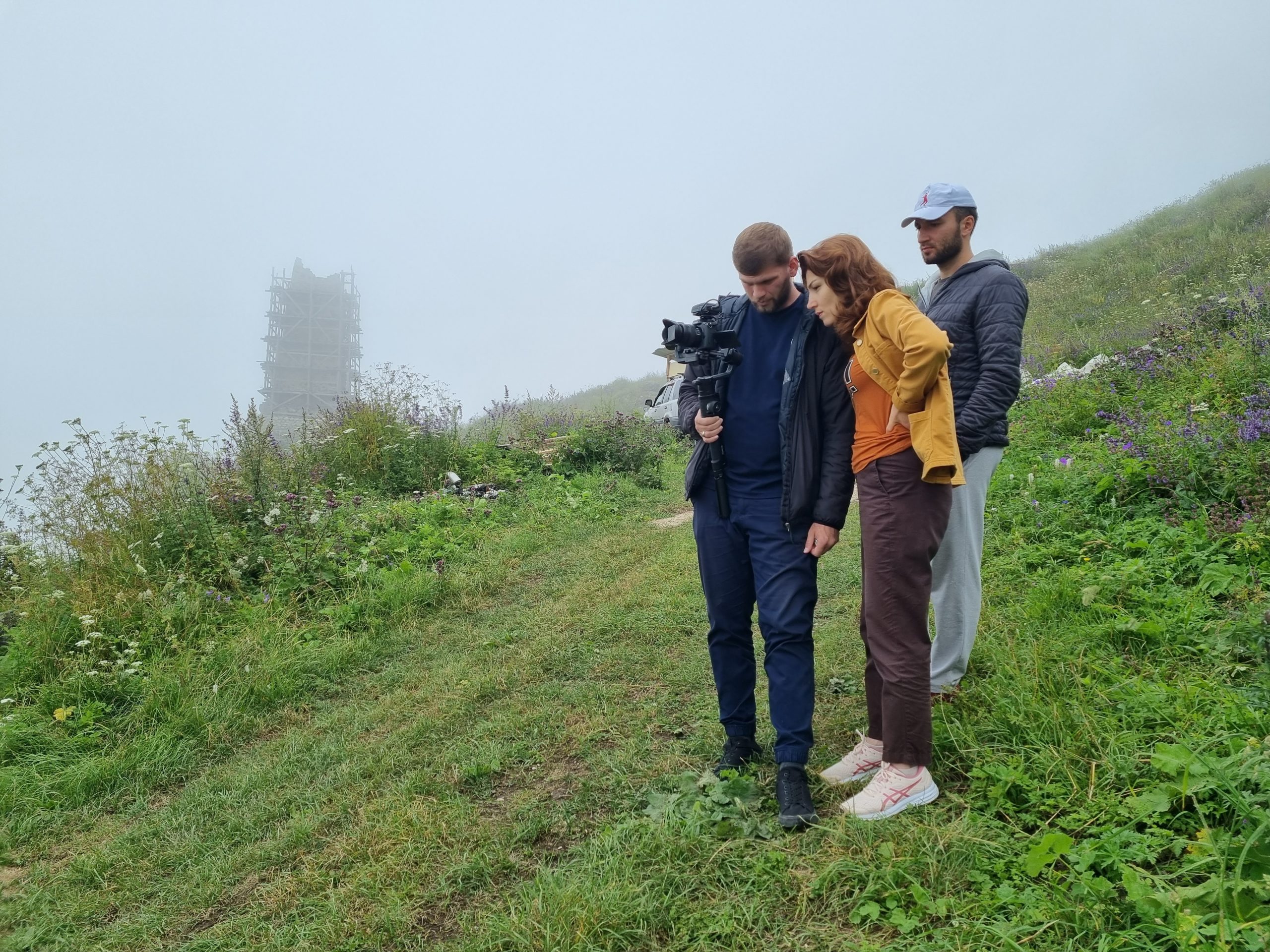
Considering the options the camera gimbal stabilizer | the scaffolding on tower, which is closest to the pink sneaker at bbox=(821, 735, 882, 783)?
the camera gimbal stabilizer

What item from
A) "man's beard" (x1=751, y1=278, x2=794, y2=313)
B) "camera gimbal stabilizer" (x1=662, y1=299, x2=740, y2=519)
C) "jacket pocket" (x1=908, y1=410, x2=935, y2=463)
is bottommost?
"jacket pocket" (x1=908, y1=410, x2=935, y2=463)

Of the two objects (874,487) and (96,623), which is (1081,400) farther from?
(96,623)

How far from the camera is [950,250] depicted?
3.01 metres

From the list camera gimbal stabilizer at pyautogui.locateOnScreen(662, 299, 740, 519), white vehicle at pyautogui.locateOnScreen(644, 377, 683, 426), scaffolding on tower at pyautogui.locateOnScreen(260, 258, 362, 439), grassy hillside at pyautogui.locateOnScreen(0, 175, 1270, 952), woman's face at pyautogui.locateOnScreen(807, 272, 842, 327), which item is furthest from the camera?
scaffolding on tower at pyautogui.locateOnScreen(260, 258, 362, 439)

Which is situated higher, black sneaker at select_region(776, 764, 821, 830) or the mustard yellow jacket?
the mustard yellow jacket

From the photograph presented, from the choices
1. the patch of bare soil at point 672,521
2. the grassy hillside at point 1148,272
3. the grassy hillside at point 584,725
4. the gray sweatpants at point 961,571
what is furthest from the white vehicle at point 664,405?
the gray sweatpants at point 961,571

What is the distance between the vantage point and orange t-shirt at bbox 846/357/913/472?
2529mm

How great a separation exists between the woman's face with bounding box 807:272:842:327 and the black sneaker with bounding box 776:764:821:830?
164cm

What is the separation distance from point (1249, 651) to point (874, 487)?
1.63m

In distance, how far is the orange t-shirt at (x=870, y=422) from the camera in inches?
99.6

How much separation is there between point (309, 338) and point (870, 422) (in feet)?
150

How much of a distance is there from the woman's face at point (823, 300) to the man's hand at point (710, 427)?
0.53 m

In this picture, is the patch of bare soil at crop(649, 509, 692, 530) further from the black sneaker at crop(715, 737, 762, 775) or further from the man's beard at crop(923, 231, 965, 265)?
the man's beard at crop(923, 231, 965, 265)

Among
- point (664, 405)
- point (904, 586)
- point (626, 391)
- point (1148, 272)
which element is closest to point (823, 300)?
point (904, 586)
